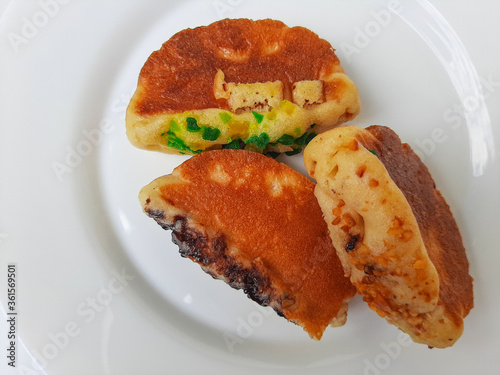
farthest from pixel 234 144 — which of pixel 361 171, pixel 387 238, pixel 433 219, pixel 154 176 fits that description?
pixel 433 219

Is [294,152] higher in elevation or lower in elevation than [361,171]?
lower

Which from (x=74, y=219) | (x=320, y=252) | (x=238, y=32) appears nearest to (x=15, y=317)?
(x=74, y=219)

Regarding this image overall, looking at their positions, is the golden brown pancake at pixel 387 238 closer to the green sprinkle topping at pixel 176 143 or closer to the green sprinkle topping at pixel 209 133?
the green sprinkle topping at pixel 209 133

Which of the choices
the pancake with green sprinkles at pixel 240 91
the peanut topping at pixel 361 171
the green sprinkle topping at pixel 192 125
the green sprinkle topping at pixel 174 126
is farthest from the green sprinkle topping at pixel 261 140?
the peanut topping at pixel 361 171

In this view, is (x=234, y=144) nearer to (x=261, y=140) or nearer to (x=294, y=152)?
(x=261, y=140)

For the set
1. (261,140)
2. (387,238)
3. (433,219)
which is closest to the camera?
(387,238)

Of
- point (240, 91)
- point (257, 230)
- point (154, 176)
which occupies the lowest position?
point (257, 230)

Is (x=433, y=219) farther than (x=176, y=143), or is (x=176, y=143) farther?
(x=176, y=143)
